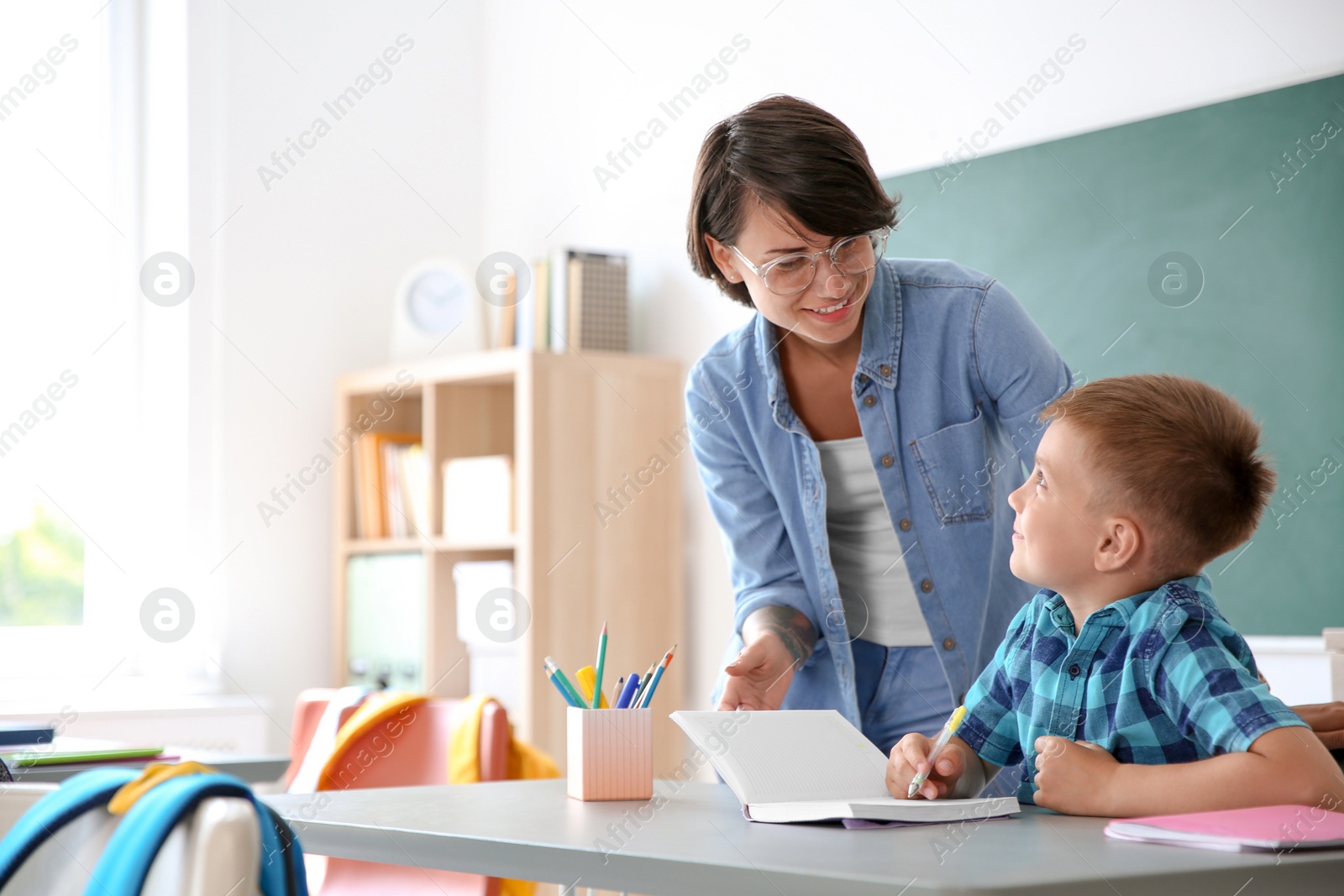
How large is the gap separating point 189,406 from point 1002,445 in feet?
9.07

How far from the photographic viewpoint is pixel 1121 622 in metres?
1.11

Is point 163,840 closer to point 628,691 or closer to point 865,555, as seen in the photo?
point 628,691

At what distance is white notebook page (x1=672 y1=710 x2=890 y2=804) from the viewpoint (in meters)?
1.09

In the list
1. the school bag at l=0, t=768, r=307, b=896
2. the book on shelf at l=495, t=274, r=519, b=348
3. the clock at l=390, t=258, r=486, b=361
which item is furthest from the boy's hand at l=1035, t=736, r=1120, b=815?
the clock at l=390, t=258, r=486, b=361

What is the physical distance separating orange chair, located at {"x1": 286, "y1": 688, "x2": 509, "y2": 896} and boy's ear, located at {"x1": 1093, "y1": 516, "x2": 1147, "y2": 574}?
112 cm

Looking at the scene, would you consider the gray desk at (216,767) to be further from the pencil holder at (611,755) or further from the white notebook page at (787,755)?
the white notebook page at (787,755)

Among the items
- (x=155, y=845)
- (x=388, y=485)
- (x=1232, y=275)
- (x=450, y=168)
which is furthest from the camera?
(x=450, y=168)

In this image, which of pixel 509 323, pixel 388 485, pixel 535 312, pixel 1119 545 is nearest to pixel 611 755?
pixel 1119 545

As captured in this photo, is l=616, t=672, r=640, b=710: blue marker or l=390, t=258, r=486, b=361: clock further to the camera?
l=390, t=258, r=486, b=361: clock

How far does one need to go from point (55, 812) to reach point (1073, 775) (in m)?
0.74

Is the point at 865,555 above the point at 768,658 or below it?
above

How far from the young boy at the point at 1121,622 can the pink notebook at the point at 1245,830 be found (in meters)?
0.08

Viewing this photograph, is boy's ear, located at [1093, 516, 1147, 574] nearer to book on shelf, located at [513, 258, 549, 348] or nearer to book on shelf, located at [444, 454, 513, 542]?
book on shelf, located at [444, 454, 513, 542]

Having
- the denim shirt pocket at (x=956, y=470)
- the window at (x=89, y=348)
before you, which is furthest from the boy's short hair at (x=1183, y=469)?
the window at (x=89, y=348)
